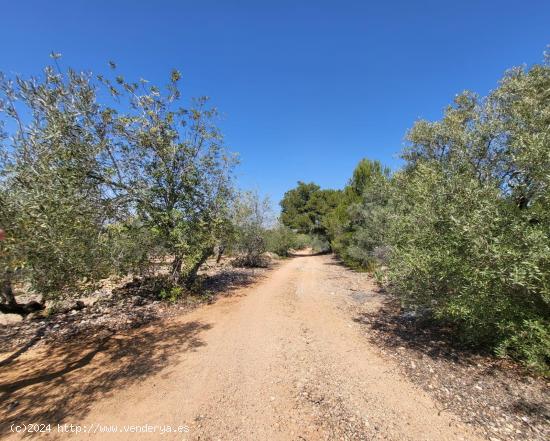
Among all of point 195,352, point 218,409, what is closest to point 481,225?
point 218,409

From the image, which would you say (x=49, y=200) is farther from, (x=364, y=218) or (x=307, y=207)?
(x=307, y=207)

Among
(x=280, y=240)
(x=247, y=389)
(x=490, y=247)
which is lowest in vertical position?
(x=247, y=389)

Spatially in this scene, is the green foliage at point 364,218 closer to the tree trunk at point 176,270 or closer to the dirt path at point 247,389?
the dirt path at point 247,389

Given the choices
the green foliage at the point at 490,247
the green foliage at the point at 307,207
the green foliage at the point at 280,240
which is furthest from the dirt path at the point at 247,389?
the green foliage at the point at 307,207

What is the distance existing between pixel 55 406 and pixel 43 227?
314cm

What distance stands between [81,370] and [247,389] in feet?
12.6

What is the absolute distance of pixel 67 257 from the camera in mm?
5152

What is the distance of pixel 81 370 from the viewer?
5.90 m

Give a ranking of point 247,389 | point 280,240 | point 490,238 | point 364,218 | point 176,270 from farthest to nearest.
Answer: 1. point 280,240
2. point 364,218
3. point 176,270
4. point 490,238
5. point 247,389

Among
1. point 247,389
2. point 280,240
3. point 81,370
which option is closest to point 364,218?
point 280,240

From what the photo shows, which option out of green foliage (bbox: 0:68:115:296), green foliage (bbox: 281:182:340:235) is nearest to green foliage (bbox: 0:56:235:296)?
green foliage (bbox: 0:68:115:296)

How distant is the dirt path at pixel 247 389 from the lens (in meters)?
4.20

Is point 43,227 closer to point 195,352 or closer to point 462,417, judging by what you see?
point 195,352

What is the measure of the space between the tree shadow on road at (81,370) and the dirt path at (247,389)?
3cm
